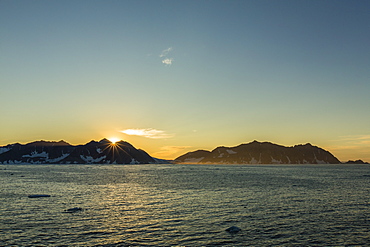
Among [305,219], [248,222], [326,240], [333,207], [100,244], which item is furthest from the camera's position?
[333,207]

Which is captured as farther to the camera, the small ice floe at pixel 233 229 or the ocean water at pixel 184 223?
the small ice floe at pixel 233 229

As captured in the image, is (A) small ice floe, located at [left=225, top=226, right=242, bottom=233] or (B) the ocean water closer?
(B) the ocean water

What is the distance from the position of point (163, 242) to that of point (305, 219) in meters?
22.9

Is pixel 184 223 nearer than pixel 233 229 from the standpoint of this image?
No

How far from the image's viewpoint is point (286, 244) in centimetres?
2681

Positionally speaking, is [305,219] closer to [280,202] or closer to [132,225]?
[280,202]

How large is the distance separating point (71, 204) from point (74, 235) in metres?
23.1

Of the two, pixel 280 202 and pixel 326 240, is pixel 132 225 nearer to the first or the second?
pixel 326 240

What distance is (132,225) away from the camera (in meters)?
34.1

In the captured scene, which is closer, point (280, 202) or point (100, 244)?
point (100, 244)

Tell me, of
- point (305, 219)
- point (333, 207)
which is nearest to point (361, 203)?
point (333, 207)

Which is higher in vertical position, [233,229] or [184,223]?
[233,229]

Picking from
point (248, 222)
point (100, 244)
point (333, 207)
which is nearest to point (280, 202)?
point (333, 207)

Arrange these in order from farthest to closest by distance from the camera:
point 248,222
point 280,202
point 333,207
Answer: point 280,202, point 333,207, point 248,222
